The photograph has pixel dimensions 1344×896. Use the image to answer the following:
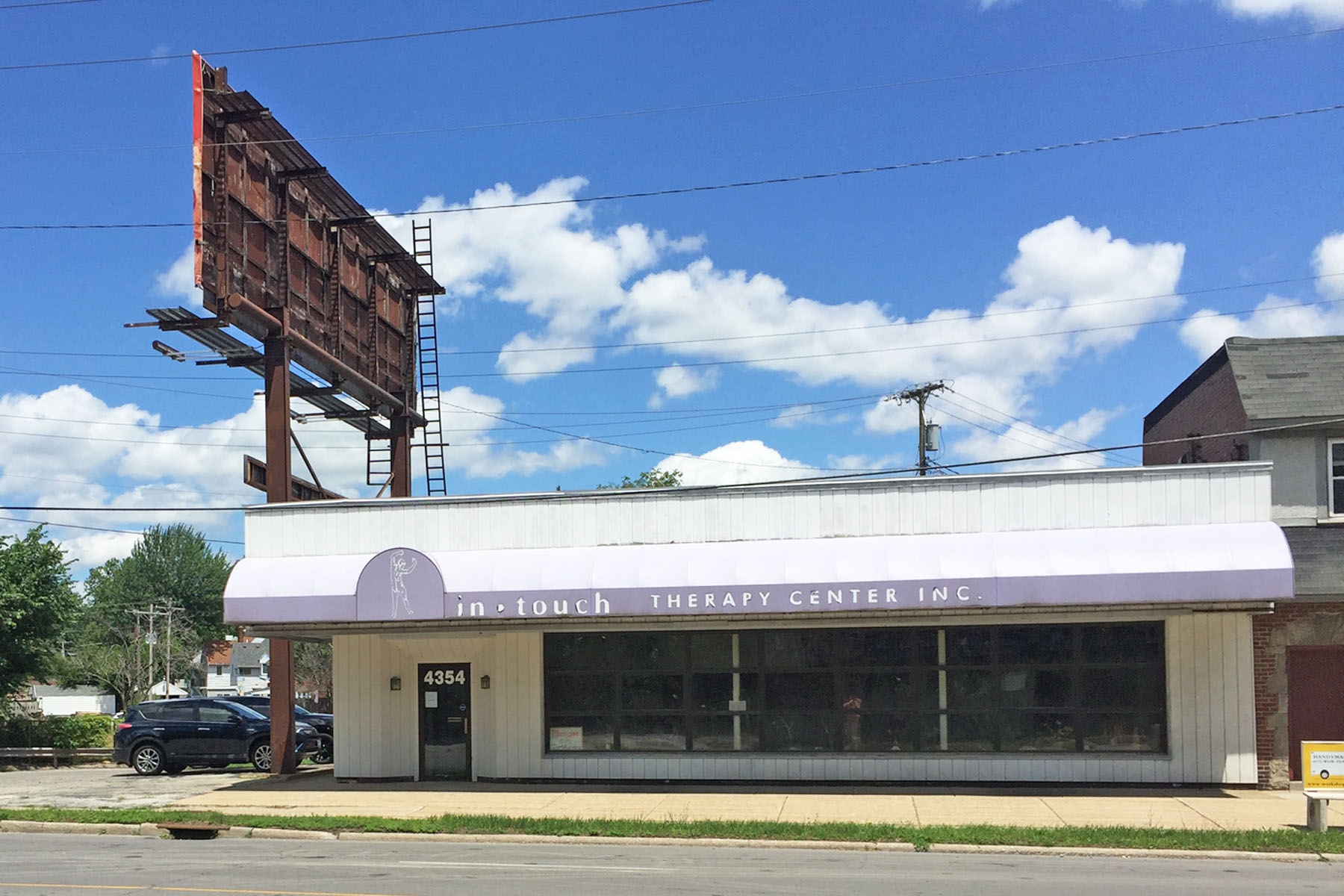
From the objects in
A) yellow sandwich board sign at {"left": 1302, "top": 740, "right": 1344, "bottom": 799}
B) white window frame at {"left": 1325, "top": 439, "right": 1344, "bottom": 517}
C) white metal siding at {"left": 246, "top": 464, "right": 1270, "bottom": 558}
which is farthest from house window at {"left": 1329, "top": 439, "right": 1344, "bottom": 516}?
yellow sandwich board sign at {"left": 1302, "top": 740, "right": 1344, "bottom": 799}

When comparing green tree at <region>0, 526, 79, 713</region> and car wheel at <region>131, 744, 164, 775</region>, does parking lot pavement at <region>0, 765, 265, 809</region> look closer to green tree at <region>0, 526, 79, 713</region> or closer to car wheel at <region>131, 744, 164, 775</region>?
car wheel at <region>131, 744, 164, 775</region>

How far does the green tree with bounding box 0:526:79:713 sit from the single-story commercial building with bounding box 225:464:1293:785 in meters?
15.2

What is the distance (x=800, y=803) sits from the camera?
18.5 metres

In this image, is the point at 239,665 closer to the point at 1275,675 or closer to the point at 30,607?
the point at 30,607

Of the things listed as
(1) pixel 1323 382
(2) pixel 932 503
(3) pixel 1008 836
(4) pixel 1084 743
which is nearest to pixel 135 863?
(3) pixel 1008 836

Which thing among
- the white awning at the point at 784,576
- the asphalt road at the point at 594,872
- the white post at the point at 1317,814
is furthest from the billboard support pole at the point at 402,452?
the white post at the point at 1317,814

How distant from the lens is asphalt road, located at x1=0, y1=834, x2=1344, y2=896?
12.3 meters

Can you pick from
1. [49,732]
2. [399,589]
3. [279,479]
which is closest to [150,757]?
[279,479]

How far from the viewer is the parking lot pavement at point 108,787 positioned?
21.0m

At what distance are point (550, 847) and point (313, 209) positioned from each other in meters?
16.3

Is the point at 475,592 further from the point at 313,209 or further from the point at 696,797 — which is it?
the point at 313,209

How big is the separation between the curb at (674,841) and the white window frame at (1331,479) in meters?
7.77

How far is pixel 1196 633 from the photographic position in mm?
19688

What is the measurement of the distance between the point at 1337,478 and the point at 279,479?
18.2 metres
